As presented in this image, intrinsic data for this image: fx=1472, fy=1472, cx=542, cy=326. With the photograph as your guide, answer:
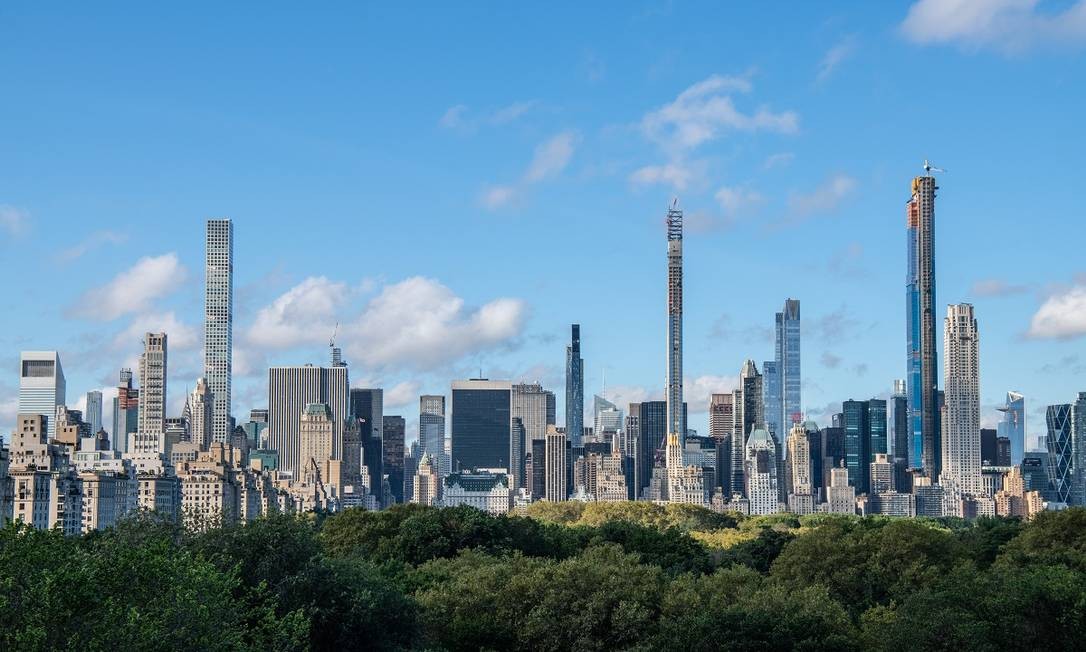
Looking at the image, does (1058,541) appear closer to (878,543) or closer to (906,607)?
(878,543)

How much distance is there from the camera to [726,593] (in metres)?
77.2

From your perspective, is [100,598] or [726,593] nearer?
[100,598]

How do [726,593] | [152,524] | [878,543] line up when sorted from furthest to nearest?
[878,543]
[726,593]
[152,524]

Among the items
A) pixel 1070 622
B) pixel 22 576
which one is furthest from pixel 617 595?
pixel 22 576

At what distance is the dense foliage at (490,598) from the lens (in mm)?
39719

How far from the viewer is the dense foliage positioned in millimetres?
39719

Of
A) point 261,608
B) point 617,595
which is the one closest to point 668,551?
point 617,595

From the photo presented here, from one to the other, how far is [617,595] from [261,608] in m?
22.4

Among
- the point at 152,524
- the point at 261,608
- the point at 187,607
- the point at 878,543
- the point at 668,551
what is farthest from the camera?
the point at 668,551

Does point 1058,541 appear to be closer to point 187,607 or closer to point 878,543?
point 878,543

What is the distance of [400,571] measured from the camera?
88.8m

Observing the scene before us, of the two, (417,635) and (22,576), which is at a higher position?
(22,576)

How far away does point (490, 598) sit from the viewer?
7150cm

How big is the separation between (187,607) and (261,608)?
956 cm
